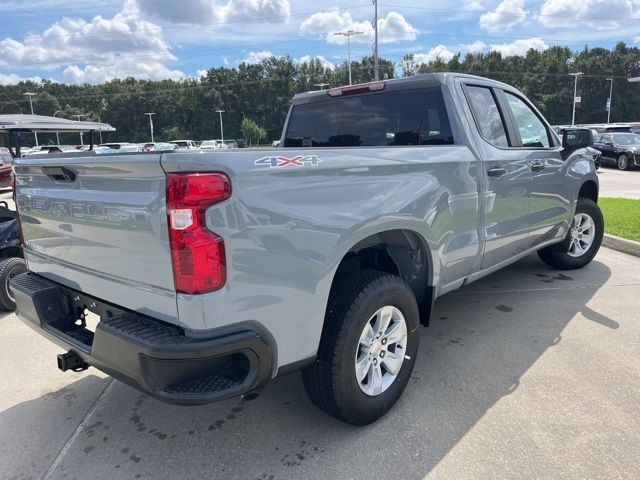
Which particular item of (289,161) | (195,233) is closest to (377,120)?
(289,161)

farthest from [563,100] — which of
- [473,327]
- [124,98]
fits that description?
[473,327]

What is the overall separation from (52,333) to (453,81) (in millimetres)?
3028

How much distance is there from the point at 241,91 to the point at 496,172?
320 feet

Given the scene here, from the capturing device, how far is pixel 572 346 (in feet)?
12.1

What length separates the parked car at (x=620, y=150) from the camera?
18.9 metres

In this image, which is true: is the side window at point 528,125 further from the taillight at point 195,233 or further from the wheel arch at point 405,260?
the taillight at point 195,233

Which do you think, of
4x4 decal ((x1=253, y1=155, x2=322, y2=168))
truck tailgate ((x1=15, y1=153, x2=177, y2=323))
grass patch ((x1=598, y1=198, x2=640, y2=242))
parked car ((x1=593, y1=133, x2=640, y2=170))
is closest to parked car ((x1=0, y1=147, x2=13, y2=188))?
truck tailgate ((x1=15, y1=153, x2=177, y2=323))

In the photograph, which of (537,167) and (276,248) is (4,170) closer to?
(537,167)

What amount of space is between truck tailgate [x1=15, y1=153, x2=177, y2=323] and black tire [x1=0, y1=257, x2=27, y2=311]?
2.10 m

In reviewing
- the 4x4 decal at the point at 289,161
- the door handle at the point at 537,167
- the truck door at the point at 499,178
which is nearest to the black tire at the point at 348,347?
the 4x4 decal at the point at 289,161

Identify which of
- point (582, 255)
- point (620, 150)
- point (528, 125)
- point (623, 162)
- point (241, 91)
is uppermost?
point (241, 91)

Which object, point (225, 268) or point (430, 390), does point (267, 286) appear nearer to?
point (225, 268)

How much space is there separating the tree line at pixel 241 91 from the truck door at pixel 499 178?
8078cm

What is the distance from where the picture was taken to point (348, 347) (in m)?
2.49
